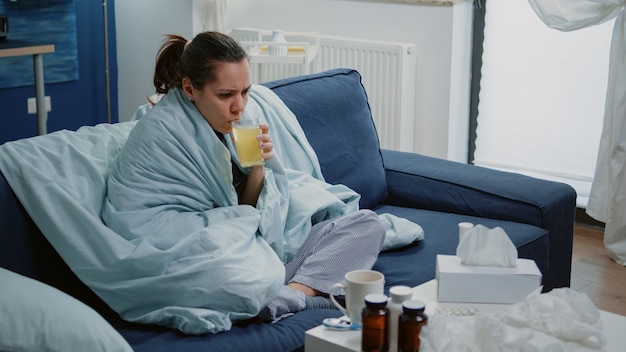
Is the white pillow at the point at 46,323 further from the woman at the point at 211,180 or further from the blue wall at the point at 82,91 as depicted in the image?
the blue wall at the point at 82,91

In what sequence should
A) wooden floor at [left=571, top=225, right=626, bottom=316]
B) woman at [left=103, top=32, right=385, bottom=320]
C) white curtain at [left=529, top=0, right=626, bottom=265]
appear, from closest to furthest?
woman at [left=103, top=32, right=385, bottom=320] → wooden floor at [left=571, top=225, right=626, bottom=316] → white curtain at [left=529, top=0, right=626, bottom=265]

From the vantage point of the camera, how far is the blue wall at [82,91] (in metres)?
5.12

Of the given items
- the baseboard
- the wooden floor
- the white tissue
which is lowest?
the wooden floor

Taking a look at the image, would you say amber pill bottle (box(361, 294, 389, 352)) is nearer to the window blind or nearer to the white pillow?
the white pillow

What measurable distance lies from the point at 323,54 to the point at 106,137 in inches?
90.2

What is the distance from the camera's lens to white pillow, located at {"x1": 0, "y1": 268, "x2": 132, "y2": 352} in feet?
5.77

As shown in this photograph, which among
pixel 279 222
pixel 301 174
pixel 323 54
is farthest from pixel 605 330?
pixel 323 54

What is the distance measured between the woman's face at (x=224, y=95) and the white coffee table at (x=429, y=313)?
66 cm

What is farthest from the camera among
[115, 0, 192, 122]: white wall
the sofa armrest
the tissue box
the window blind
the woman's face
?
[115, 0, 192, 122]: white wall

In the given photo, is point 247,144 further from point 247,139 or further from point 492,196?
point 492,196

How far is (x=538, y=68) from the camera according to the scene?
4.18m

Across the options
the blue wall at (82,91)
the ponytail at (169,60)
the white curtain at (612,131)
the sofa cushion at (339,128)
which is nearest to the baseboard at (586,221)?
the white curtain at (612,131)

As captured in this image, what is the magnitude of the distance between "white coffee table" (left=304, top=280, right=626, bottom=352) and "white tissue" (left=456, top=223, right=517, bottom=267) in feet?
0.32

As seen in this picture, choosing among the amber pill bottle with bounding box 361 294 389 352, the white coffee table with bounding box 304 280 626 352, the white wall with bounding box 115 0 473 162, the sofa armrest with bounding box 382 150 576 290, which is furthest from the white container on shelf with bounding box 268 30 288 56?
the amber pill bottle with bounding box 361 294 389 352
